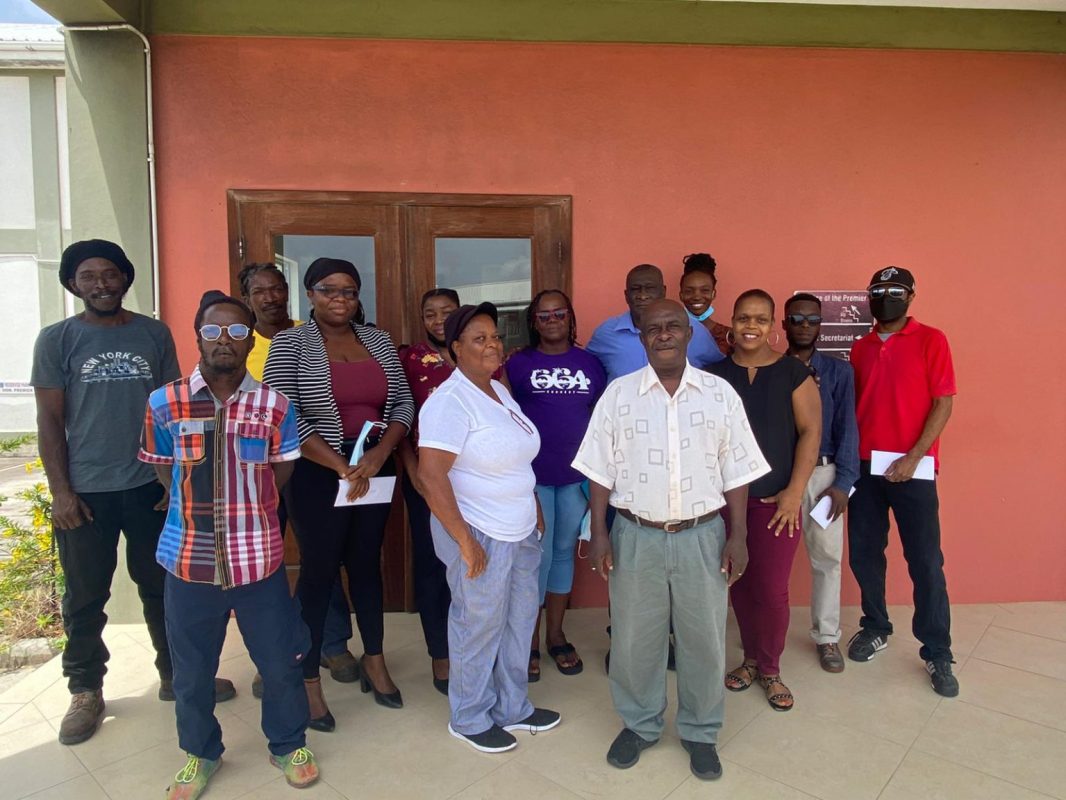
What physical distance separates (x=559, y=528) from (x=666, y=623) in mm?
812

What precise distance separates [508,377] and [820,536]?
6.05ft

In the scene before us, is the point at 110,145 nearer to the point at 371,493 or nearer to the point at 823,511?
the point at 371,493

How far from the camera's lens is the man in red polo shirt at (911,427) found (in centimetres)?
318

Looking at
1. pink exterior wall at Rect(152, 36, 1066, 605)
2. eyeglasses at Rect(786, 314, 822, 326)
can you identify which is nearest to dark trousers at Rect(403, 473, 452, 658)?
pink exterior wall at Rect(152, 36, 1066, 605)

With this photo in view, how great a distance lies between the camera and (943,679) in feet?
10.2

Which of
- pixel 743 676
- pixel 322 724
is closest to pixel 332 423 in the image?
pixel 322 724

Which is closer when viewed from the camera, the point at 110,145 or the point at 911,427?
the point at 911,427

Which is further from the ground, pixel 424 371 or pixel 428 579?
pixel 424 371

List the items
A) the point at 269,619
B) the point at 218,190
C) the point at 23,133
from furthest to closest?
the point at 23,133 → the point at 218,190 → the point at 269,619

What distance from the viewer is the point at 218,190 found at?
3775 mm

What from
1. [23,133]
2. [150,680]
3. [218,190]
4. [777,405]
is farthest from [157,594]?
[23,133]

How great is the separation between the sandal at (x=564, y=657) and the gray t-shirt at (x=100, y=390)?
2.12m

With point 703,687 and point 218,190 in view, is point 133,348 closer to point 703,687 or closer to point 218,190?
point 218,190

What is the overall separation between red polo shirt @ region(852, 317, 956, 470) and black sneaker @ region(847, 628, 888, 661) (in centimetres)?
99
